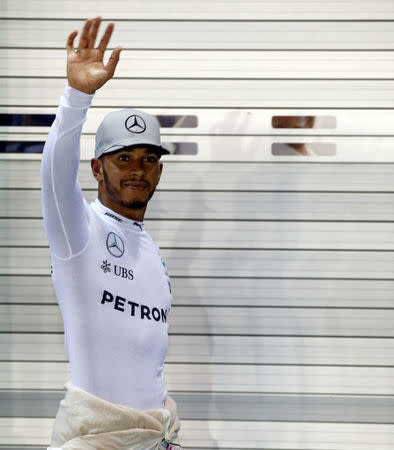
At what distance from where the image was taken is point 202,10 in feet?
13.8

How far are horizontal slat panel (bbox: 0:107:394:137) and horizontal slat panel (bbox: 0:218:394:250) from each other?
25.6 inches

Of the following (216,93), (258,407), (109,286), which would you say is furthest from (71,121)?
(258,407)

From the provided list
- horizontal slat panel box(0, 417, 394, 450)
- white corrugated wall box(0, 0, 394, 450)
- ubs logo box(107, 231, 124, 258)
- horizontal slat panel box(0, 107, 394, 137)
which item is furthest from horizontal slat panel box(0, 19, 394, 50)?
horizontal slat panel box(0, 417, 394, 450)

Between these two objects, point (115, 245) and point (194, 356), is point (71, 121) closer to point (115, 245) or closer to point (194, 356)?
point (115, 245)

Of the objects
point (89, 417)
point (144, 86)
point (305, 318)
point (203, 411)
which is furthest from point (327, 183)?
point (89, 417)

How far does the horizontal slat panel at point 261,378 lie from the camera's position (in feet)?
13.8

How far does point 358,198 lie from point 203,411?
73.9 inches

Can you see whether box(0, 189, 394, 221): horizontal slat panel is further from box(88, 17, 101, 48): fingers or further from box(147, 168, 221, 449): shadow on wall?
box(88, 17, 101, 48): fingers

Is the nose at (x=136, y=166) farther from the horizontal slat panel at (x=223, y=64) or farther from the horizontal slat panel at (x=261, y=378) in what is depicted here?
the horizontal slat panel at (x=261, y=378)

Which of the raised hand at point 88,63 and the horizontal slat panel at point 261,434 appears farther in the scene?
the horizontal slat panel at point 261,434

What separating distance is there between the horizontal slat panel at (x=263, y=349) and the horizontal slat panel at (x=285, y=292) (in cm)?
25

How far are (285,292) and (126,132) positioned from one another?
1794 millimetres

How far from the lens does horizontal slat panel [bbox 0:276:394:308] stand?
165 inches

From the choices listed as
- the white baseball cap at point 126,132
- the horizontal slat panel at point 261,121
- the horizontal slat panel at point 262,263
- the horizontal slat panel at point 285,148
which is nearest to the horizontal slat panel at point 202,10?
the horizontal slat panel at point 261,121
